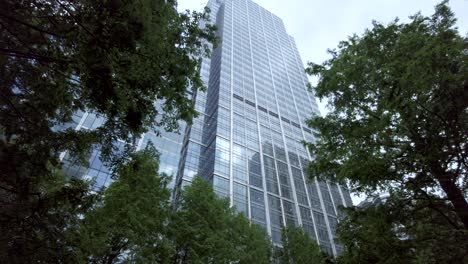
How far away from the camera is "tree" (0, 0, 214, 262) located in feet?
14.7

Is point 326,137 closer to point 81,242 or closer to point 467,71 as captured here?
point 467,71

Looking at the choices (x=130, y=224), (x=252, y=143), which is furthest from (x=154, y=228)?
(x=252, y=143)

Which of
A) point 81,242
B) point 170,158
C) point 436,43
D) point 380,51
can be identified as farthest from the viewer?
point 170,158

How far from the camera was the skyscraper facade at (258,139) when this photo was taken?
41969 millimetres

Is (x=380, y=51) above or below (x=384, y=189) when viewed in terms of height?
above

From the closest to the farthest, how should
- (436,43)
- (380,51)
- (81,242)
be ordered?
(436,43) < (81,242) < (380,51)

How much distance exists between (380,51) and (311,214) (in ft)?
131

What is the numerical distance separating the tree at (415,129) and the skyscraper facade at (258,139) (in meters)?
18.4

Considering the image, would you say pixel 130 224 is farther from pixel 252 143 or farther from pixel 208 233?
pixel 252 143

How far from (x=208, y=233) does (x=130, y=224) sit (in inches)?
127

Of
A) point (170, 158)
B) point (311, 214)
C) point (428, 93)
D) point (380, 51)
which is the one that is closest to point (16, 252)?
point (428, 93)

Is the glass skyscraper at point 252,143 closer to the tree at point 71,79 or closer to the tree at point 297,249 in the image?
the tree at point 297,249

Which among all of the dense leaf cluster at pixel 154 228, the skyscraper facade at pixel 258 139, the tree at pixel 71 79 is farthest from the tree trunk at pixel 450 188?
the skyscraper facade at pixel 258 139

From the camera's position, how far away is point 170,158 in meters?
43.3
